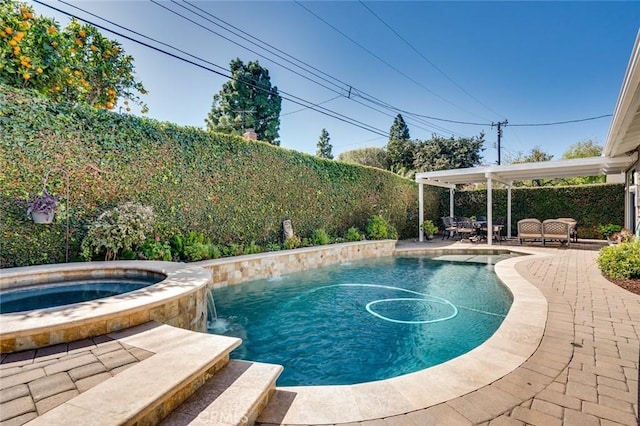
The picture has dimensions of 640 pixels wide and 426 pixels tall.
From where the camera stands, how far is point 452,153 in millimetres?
22500

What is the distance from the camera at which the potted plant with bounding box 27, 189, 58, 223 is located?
16.3ft

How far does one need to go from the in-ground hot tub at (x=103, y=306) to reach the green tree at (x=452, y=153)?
21224mm

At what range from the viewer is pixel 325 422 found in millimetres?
1857

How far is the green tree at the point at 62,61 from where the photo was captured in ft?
17.9

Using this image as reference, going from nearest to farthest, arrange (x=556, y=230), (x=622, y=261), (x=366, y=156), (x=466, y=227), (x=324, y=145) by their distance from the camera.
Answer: (x=622, y=261), (x=556, y=230), (x=466, y=227), (x=366, y=156), (x=324, y=145)

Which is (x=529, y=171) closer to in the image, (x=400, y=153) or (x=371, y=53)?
(x=371, y=53)

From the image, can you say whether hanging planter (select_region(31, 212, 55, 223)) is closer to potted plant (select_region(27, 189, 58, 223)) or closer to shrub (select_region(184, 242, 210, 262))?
potted plant (select_region(27, 189, 58, 223))

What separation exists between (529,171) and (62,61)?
49.1 feet

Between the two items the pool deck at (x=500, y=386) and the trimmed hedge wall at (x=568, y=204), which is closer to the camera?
the pool deck at (x=500, y=386)

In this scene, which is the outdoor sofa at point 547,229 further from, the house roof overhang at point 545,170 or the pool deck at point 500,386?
the pool deck at point 500,386

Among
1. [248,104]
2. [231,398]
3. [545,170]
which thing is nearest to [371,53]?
[545,170]

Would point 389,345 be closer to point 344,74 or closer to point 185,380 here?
point 185,380

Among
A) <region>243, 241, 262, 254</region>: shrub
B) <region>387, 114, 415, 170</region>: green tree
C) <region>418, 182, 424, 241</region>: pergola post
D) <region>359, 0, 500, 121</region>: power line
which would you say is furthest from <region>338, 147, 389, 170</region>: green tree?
<region>243, 241, 262, 254</region>: shrub

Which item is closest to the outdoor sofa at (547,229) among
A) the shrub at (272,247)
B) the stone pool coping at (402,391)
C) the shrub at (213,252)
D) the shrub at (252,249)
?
the shrub at (272,247)
